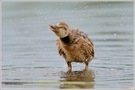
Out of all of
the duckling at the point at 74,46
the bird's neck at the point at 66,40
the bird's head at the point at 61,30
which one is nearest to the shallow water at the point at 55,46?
the duckling at the point at 74,46

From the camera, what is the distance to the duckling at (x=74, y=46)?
12312mm

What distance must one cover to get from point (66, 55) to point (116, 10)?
26.2ft

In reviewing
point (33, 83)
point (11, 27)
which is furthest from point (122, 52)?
point (11, 27)

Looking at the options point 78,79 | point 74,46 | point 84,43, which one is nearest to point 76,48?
point 74,46

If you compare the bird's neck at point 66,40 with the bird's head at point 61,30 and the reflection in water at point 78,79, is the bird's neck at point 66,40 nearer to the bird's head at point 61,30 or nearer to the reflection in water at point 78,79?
the bird's head at point 61,30

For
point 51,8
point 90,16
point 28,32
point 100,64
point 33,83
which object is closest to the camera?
point 33,83

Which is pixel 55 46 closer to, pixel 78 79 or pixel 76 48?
pixel 76 48

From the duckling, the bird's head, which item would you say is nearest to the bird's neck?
the duckling

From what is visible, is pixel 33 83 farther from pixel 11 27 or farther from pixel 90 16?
pixel 90 16

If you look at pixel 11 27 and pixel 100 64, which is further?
pixel 11 27

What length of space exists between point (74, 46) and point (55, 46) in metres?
2.82

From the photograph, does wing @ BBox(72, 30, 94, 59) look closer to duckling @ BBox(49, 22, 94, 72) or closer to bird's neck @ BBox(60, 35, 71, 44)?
duckling @ BBox(49, 22, 94, 72)

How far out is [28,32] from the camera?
17.5 meters

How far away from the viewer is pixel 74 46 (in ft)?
40.8
